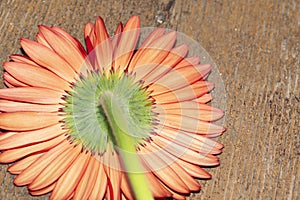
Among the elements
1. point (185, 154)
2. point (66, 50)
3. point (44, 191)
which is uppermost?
point (66, 50)

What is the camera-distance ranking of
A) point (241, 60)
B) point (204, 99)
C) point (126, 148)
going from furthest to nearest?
point (241, 60), point (204, 99), point (126, 148)

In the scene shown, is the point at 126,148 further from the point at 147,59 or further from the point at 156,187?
the point at 147,59

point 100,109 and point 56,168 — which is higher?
point 100,109

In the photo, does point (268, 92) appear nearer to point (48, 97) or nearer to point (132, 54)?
point (132, 54)

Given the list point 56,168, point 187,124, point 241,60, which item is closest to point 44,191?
point 56,168

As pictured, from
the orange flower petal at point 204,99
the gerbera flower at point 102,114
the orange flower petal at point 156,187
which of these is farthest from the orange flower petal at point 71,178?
the orange flower petal at point 204,99

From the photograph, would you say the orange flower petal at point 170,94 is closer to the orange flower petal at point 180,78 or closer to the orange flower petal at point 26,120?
the orange flower petal at point 180,78

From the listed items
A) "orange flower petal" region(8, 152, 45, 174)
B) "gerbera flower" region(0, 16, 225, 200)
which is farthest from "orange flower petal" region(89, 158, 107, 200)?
"orange flower petal" region(8, 152, 45, 174)
